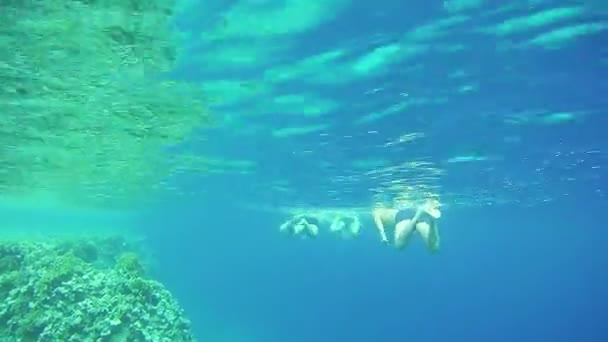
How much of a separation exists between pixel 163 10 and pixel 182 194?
113 feet

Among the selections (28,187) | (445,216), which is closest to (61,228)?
(28,187)

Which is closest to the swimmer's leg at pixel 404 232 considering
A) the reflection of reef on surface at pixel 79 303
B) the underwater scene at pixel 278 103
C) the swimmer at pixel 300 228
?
the underwater scene at pixel 278 103

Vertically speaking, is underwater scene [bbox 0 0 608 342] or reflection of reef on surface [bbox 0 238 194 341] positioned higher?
underwater scene [bbox 0 0 608 342]

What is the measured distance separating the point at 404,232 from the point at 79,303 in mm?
9615

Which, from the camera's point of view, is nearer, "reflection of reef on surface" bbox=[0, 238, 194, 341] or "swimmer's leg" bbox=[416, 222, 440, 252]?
"reflection of reef on surface" bbox=[0, 238, 194, 341]

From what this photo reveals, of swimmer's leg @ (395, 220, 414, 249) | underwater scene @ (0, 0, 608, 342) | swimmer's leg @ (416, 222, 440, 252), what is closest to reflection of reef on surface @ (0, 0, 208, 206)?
underwater scene @ (0, 0, 608, 342)

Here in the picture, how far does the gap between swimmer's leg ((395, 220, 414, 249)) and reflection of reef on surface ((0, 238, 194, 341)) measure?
305 inches

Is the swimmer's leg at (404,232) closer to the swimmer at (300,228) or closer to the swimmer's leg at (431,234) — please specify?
the swimmer's leg at (431,234)

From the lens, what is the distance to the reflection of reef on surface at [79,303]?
47.0 ft

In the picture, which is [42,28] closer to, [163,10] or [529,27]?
[163,10]

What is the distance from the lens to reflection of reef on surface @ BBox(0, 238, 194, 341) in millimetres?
14336

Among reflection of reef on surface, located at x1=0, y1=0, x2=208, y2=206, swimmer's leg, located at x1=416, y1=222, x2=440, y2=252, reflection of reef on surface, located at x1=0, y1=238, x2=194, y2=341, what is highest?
reflection of reef on surface, located at x1=0, y1=0, x2=208, y2=206

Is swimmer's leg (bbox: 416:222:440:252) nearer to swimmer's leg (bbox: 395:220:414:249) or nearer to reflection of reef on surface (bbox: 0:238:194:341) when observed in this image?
swimmer's leg (bbox: 395:220:414:249)

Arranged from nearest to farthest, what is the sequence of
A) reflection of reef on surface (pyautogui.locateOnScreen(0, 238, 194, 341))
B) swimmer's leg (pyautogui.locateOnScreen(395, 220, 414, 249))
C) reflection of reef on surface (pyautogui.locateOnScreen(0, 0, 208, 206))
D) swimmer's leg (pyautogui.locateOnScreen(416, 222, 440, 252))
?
reflection of reef on surface (pyautogui.locateOnScreen(0, 0, 208, 206)) < reflection of reef on surface (pyautogui.locateOnScreen(0, 238, 194, 341)) < swimmer's leg (pyautogui.locateOnScreen(416, 222, 440, 252)) < swimmer's leg (pyautogui.locateOnScreen(395, 220, 414, 249))
